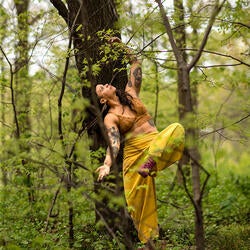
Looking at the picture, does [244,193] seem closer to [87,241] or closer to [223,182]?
[223,182]

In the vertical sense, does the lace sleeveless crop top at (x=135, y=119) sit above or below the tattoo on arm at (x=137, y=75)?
below

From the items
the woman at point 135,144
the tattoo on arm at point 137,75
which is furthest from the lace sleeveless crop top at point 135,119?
the tattoo on arm at point 137,75

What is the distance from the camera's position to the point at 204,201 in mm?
8914

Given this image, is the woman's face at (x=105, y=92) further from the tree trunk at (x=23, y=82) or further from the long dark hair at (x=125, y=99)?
the tree trunk at (x=23, y=82)

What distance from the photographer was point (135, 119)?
590cm

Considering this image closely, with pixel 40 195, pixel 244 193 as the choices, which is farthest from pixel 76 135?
pixel 244 193

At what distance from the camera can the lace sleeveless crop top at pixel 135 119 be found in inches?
225

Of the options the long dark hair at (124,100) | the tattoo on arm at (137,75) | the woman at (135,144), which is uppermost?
the tattoo on arm at (137,75)

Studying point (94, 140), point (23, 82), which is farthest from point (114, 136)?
point (23, 82)

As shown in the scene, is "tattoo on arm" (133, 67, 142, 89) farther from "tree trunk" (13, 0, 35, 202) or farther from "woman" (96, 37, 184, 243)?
"tree trunk" (13, 0, 35, 202)

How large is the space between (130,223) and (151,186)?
1.22 meters

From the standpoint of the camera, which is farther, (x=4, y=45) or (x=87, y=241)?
(x=4, y=45)

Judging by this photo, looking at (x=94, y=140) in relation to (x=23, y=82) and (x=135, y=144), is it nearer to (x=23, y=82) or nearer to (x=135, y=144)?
(x=135, y=144)

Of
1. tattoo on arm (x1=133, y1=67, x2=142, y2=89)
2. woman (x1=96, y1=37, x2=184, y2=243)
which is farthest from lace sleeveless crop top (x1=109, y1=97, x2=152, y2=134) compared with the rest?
tattoo on arm (x1=133, y1=67, x2=142, y2=89)
